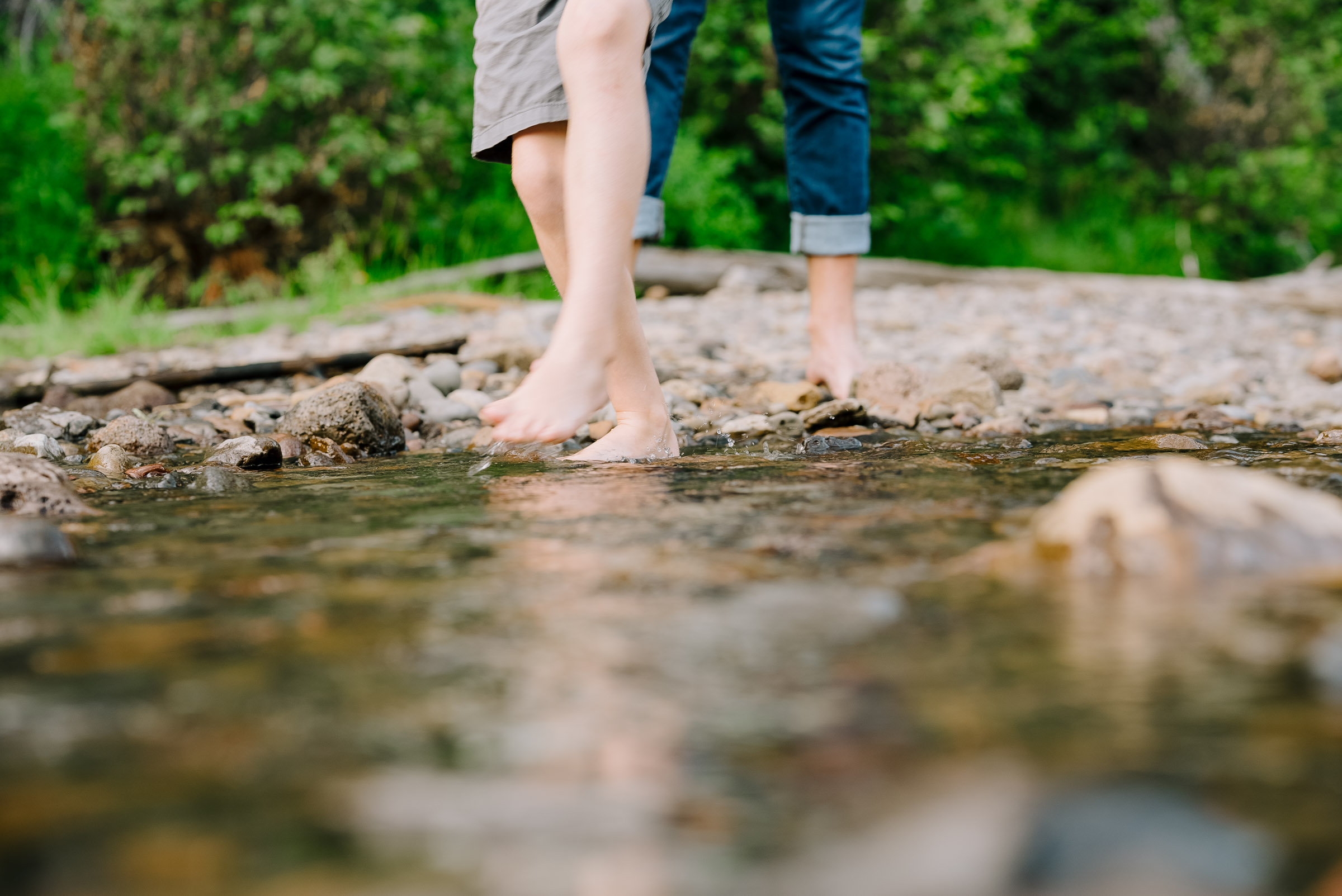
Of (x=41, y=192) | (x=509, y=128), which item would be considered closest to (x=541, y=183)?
(x=509, y=128)

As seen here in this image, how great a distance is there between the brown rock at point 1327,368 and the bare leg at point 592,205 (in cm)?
259

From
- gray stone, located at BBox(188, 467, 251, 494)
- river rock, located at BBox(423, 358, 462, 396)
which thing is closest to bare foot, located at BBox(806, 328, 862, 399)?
river rock, located at BBox(423, 358, 462, 396)

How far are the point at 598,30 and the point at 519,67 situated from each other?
0.96 feet

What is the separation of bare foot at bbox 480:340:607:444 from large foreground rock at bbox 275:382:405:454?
2.19 feet

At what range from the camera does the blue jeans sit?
300 centimetres

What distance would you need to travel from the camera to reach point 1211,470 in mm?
1166


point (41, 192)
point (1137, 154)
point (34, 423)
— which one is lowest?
point (34, 423)

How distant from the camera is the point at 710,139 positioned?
8.48 metres

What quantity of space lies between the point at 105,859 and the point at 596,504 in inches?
39.8

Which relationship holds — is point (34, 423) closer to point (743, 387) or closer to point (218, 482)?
point (218, 482)

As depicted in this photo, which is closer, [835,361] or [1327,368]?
[835,361]

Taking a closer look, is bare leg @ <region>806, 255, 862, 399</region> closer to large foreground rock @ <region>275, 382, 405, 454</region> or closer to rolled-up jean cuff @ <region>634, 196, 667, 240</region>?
rolled-up jean cuff @ <region>634, 196, 667, 240</region>

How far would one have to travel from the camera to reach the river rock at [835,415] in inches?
99.8

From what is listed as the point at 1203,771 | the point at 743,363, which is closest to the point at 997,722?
the point at 1203,771
